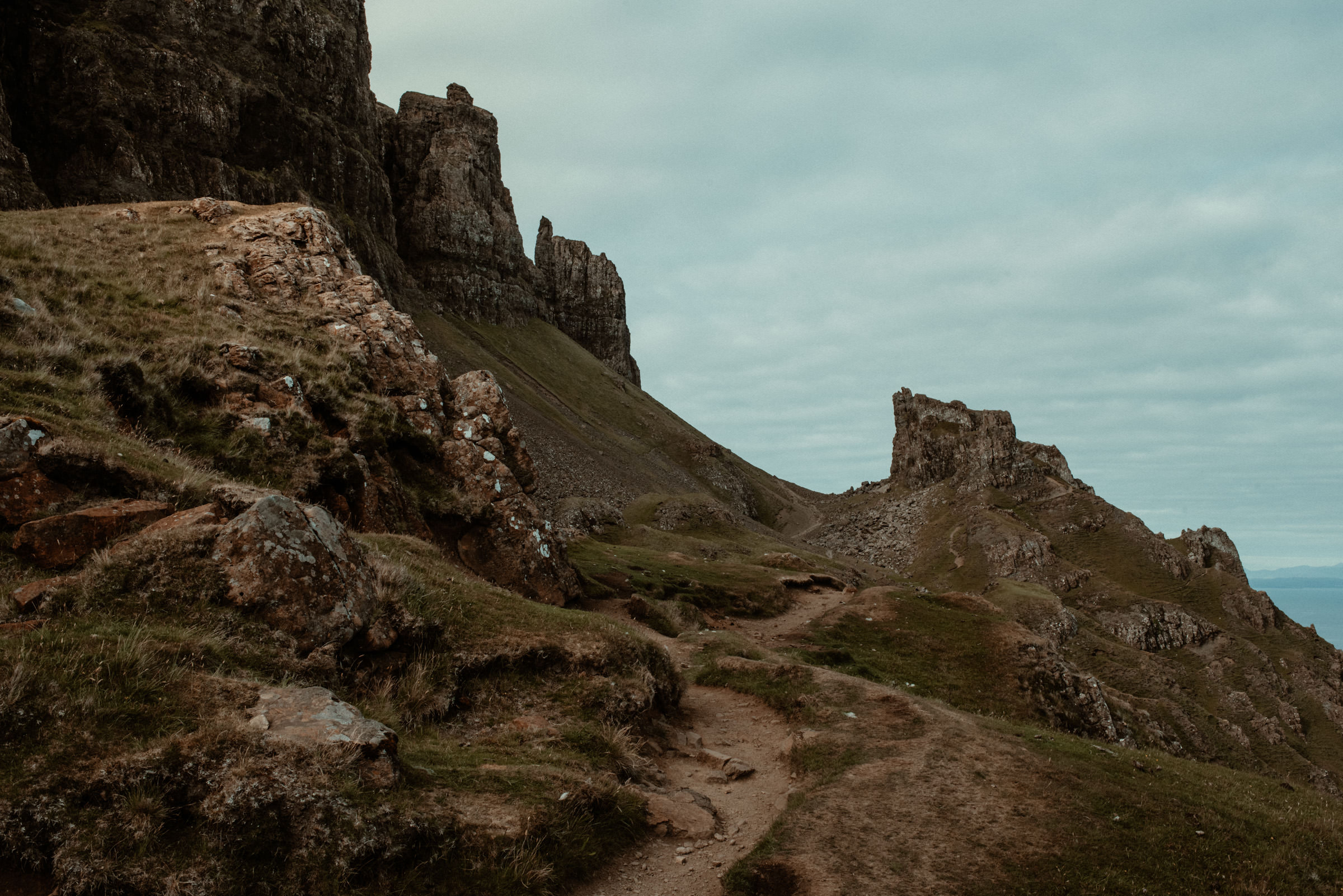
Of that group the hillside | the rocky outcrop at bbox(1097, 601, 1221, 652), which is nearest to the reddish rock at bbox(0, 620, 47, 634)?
the hillside

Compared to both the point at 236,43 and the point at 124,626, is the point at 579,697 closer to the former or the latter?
the point at 124,626

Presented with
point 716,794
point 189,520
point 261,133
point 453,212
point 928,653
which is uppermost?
point 453,212

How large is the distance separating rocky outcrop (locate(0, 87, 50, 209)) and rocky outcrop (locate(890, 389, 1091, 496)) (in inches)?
5763

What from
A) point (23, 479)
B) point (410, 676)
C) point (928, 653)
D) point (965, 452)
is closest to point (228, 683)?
point (410, 676)

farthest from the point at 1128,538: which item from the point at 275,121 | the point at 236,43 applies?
the point at 236,43

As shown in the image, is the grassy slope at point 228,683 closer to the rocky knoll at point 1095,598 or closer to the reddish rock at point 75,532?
the reddish rock at point 75,532

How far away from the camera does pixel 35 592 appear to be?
33.7 feet

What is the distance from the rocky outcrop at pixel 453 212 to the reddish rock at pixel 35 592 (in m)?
154

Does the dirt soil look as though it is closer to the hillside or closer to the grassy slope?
the hillside

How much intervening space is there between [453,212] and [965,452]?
123488 millimetres

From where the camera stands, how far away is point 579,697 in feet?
51.2

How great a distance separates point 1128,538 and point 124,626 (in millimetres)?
130872

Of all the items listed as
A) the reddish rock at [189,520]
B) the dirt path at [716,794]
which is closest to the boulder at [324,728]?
the dirt path at [716,794]

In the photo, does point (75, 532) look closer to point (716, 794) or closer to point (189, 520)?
point (189, 520)
